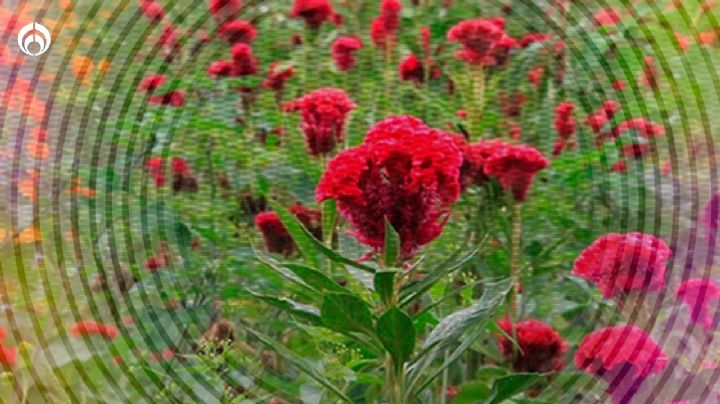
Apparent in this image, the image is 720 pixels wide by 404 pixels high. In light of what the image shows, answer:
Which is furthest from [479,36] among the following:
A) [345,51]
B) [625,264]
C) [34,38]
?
[34,38]

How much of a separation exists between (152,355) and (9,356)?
0.11 meters

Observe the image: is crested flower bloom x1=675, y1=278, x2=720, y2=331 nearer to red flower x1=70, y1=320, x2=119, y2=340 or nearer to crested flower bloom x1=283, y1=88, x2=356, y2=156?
crested flower bloom x1=283, y1=88, x2=356, y2=156

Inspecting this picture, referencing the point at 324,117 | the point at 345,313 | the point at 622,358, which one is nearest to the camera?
the point at 345,313

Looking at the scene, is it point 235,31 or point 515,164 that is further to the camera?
point 235,31

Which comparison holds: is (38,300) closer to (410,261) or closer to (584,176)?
(410,261)

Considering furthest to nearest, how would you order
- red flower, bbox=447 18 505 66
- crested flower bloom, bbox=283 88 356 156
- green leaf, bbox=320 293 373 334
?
red flower, bbox=447 18 505 66 → crested flower bloom, bbox=283 88 356 156 → green leaf, bbox=320 293 373 334

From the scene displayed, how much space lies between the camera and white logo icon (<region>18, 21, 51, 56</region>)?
816 mm

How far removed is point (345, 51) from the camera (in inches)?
42.8

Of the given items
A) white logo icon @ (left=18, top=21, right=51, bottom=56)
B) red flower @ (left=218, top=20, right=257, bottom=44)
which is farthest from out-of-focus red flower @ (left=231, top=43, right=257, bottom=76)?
white logo icon @ (left=18, top=21, right=51, bottom=56)

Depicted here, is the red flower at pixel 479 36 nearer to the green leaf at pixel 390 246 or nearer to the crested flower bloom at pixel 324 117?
the crested flower bloom at pixel 324 117

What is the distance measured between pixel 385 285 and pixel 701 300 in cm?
30

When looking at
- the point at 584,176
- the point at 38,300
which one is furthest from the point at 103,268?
the point at 584,176

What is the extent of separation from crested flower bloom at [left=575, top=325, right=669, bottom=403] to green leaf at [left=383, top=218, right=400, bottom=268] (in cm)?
23

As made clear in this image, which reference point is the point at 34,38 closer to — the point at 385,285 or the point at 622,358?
the point at 385,285
